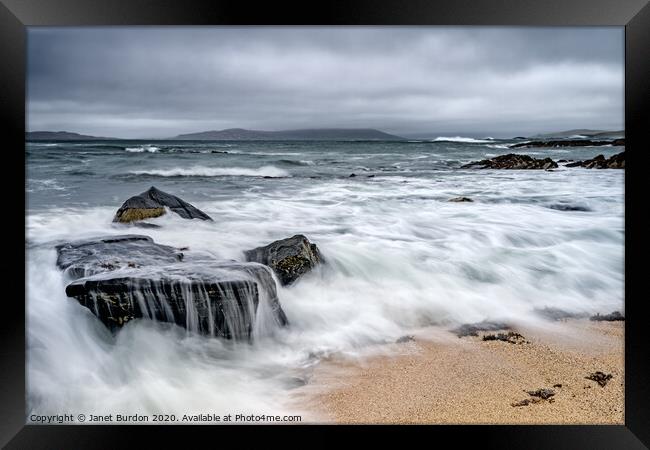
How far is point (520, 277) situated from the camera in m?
2.89

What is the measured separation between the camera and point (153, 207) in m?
3.03

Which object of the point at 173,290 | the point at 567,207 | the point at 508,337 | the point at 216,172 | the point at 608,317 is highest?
the point at 216,172

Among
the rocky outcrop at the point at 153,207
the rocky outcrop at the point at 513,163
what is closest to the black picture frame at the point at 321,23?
the rocky outcrop at the point at 153,207

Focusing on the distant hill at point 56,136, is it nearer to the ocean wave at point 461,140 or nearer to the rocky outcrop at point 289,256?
the rocky outcrop at point 289,256

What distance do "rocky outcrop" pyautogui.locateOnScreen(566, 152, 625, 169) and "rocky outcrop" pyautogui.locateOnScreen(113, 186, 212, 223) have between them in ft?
7.63

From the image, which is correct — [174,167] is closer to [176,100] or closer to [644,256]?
[176,100]

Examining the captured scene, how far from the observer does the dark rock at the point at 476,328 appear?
2.72 meters

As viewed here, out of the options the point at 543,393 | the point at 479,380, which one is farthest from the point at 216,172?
the point at 543,393

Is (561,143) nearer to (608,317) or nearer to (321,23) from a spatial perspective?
(608,317)

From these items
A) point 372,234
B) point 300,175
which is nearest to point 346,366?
point 372,234

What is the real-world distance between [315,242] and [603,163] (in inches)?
69.7

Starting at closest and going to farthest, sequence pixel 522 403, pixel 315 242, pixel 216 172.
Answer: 1. pixel 522 403
2. pixel 315 242
3. pixel 216 172

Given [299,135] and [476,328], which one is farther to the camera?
[299,135]

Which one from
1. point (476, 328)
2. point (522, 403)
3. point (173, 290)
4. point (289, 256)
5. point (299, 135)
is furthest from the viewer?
point (299, 135)
